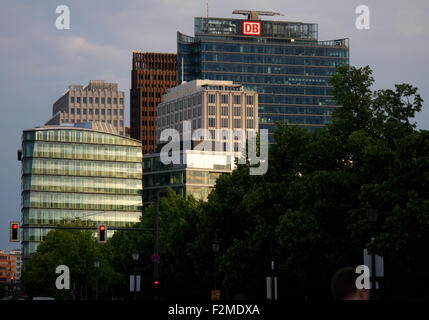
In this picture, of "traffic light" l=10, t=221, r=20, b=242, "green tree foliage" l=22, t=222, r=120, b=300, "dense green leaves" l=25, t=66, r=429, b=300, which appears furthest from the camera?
"green tree foliage" l=22, t=222, r=120, b=300

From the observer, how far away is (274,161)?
56000mm

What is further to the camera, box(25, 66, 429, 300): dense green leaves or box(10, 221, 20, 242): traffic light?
box(10, 221, 20, 242): traffic light

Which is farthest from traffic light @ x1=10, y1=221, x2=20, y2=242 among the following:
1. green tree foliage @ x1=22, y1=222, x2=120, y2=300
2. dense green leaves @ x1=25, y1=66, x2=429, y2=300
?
green tree foliage @ x1=22, y1=222, x2=120, y2=300

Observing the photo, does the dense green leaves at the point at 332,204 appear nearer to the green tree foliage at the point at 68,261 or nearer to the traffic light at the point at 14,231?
the traffic light at the point at 14,231

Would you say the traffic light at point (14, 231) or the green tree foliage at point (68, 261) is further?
the green tree foliage at point (68, 261)

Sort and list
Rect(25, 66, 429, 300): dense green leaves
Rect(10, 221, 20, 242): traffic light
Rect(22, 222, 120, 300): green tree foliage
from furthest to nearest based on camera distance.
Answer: Rect(22, 222, 120, 300): green tree foliage
Rect(10, 221, 20, 242): traffic light
Rect(25, 66, 429, 300): dense green leaves

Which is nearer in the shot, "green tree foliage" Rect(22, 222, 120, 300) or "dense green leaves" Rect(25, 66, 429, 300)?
"dense green leaves" Rect(25, 66, 429, 300)

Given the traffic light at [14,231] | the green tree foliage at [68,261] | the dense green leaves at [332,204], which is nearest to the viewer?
the dense green leaves at [332,204]

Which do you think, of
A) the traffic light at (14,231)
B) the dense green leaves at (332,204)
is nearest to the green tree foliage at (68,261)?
the dense green leaves at (332,204)

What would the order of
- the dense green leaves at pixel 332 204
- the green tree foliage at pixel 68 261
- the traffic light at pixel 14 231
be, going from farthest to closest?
1. the green tree foliage at pixel 68 261
2. the traffic light at pixel 14 231
3. the dense green leaves at pixel 332 204

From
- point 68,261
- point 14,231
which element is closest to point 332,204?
point 14,231

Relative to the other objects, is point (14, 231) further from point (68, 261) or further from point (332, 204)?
point (68, 261)

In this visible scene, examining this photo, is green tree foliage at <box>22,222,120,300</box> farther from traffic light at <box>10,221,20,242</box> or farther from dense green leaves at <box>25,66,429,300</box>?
traffic light at <box>10,221,20,242</box>
